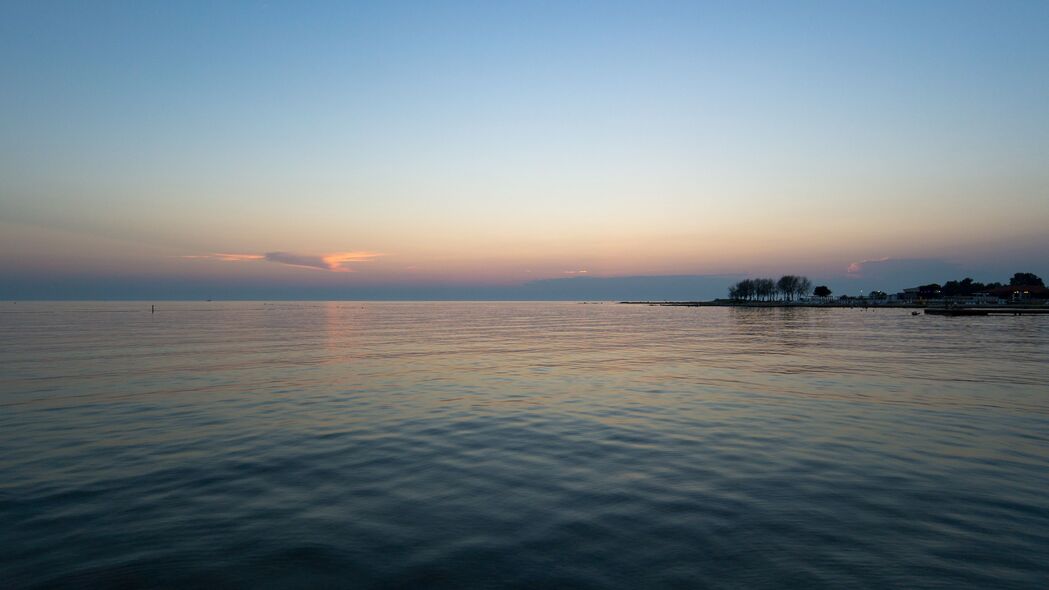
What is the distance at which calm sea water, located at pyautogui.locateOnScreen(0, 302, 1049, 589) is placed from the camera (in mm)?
7727

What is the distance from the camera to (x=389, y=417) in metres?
18.7

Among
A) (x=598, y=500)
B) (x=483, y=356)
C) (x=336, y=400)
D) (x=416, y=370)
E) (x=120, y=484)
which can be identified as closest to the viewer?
(x=598, y=500)

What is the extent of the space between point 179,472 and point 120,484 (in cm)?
110

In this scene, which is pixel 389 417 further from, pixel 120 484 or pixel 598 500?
pixel 598 500

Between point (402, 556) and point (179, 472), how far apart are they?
743cm

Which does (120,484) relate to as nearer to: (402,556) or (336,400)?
(402,556)

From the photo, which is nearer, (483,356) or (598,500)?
(598,500)

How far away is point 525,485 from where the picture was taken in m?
11.4

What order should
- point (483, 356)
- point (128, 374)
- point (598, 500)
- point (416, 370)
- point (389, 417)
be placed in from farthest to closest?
point (483, 356)
point (416, 370)
point (128, 374)
point (389, 417)
point (598, 500)

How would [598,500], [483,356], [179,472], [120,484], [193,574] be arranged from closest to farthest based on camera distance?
[193,574] → [598,500] → [120,484] → [179,472] → [483,356]

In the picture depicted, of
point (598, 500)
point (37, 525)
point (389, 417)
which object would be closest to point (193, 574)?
point (37, 525)

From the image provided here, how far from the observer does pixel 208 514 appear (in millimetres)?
9742

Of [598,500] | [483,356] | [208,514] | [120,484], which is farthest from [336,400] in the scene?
[483,356]

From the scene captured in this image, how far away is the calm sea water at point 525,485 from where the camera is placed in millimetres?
7727
